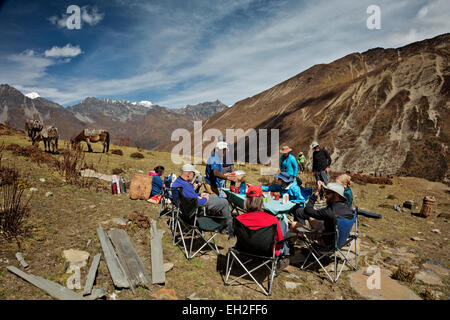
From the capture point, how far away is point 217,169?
636 cm

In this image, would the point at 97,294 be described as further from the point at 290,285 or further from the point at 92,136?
the point at 92,136

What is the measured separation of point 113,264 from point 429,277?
18.1 feet

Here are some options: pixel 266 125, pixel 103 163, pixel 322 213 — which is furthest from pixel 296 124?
pixel 322 213

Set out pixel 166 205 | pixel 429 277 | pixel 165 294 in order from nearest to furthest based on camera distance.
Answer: pixel 165 294, pixel 429 277, pixel 166 205

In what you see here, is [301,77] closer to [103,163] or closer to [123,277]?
[103,163]

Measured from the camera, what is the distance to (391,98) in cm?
3803

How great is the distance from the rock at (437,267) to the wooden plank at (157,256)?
16.6 feet

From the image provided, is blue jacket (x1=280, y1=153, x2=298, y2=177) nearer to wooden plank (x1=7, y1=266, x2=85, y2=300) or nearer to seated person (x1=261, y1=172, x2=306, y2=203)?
seated person (x1=261, y1=172, x2=306, y2=203)

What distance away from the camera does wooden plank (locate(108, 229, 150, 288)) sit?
358 cm

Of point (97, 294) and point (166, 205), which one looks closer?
point (97, 294)

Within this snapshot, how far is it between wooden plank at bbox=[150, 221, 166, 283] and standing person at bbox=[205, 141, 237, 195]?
1.86 metres

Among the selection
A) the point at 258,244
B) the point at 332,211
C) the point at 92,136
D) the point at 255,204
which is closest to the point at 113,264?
the point at 258,244

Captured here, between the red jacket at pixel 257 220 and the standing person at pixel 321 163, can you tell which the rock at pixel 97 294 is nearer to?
the red jacket at pixel 257 220
